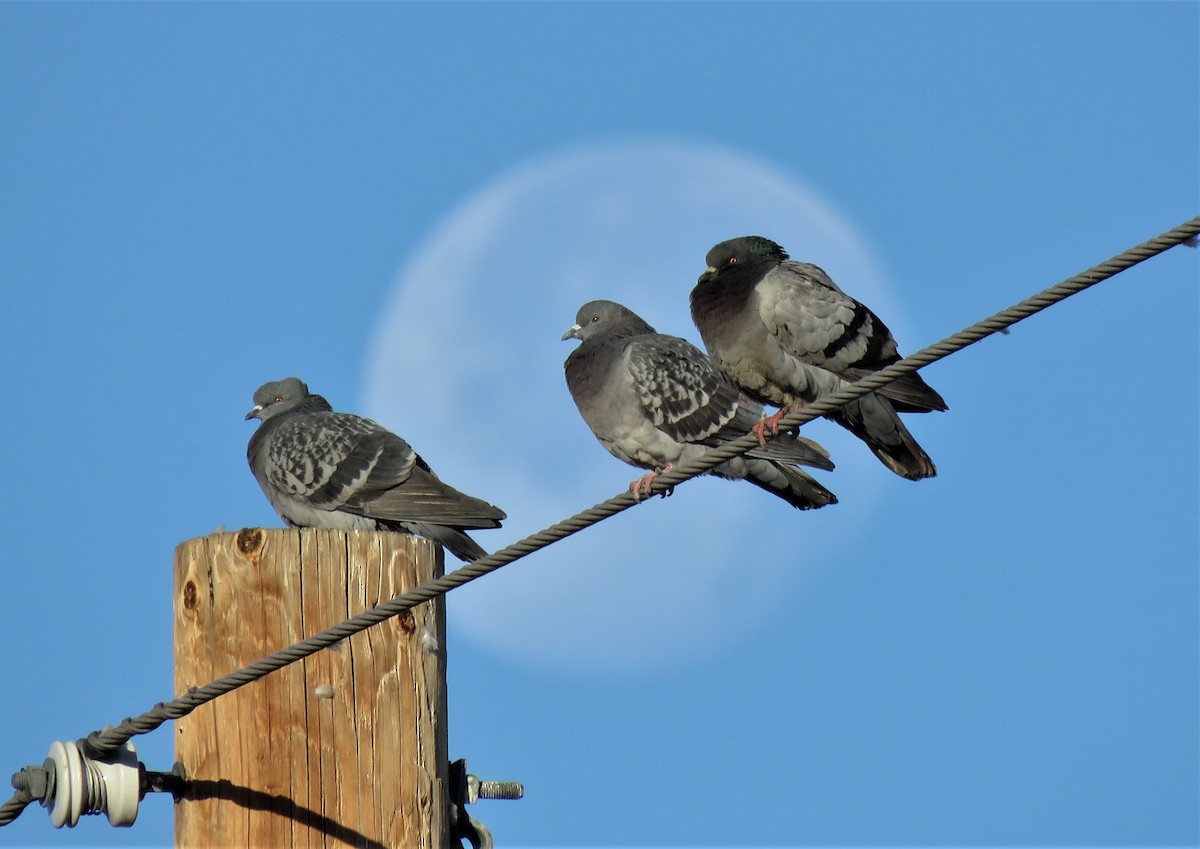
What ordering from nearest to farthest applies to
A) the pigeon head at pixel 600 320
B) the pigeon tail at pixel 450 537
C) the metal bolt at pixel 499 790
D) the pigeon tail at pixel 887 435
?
the metal bolt at pixel 499 790 → the pigeon tail at pixel 887 435 → the pigeon tail at pixel 450 537 → the pigeon head at pixel 600 320

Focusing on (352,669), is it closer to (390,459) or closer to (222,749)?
(222,749)

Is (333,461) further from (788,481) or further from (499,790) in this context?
(499,790)

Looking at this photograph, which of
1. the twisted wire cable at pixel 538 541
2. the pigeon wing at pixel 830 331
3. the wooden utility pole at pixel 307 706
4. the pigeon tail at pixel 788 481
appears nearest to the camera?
the twisted wire cable at pixel 538 541

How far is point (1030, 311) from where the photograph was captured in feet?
A: 13.7

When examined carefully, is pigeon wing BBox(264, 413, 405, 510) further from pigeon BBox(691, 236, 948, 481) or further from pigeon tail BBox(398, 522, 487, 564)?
pigeon BBox(691, 236, 948, 481)

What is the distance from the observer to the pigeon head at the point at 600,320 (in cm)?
978

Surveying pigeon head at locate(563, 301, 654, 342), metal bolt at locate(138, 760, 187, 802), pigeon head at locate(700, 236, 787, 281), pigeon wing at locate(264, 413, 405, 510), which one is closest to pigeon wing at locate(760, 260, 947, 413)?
pigeon head at locate(700, 236, 787, 281)

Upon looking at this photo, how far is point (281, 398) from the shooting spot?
11.0 m

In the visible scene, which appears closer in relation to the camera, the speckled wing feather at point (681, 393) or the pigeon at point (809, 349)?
the pigeon at point (809, 349)

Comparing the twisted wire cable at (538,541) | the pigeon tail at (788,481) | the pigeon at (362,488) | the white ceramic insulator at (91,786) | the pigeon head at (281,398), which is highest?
the pigeon head at (281,398)

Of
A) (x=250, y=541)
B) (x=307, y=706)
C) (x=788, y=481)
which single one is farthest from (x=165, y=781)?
(x=788, y=481)

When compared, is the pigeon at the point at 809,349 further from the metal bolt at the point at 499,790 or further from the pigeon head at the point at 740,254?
the metal bolt at the point at 499,790

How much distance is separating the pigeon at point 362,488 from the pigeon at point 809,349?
177 cm

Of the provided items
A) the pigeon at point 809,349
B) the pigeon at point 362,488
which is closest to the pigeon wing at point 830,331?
the pigeon at point 809,349
